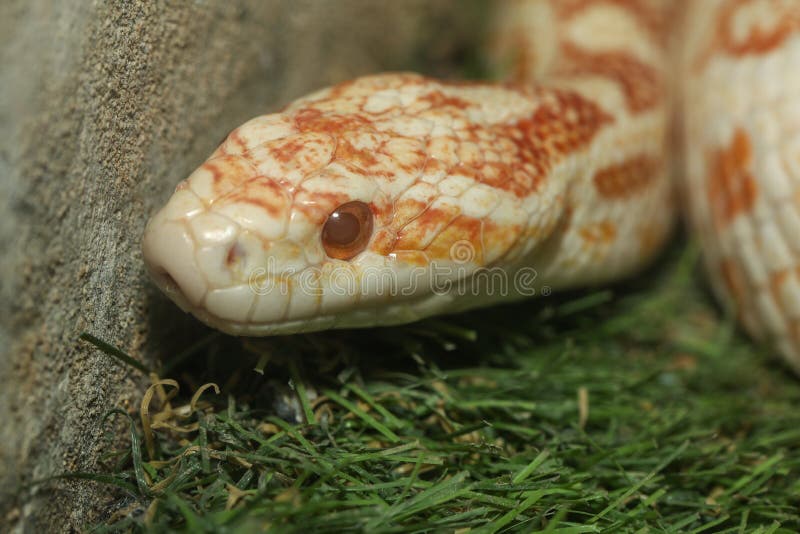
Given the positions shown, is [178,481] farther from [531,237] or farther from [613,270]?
[613,270]

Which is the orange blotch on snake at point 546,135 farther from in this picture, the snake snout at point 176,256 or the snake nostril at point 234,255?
the snake snout at point 176,256

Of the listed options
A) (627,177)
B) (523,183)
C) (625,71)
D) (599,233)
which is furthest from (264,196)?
(625,71)

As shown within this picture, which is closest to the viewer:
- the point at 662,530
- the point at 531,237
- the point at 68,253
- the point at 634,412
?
the point at 68,253

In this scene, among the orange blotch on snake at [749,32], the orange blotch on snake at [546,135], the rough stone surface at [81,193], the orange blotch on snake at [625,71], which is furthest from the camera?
the orange blotch on snake at [625,71]

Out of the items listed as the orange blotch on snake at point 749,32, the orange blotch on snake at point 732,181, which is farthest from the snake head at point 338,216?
the orange blotch on snake at point 749,32

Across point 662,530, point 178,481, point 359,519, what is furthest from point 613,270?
point 178,481

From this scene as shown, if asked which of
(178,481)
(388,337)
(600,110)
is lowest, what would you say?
(178,481)

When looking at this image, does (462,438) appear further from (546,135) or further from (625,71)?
(625,71)

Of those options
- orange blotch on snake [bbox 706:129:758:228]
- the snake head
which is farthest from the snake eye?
orange blotch on snake [bbox 706:129:758:228]
